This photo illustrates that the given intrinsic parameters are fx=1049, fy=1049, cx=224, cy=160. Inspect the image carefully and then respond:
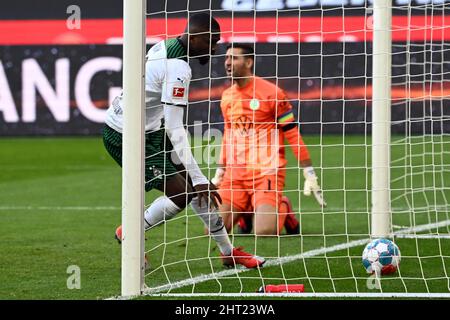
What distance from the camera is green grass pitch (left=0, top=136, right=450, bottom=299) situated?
666cm

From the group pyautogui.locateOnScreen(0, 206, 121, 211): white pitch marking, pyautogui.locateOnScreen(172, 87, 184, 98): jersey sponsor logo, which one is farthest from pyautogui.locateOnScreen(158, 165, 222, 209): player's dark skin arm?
pyautogui.locateOnScreen(0, 206, 121, 211): white pitch marking

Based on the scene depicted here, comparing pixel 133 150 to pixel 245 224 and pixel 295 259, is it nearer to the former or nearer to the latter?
pixel 295 259

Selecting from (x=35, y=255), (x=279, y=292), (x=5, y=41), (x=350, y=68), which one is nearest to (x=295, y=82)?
(x=350, y=68)

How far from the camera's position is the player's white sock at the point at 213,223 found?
7.27 m

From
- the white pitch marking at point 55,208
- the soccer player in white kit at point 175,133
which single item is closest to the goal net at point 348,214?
the soccer player in white kit at point 175,133

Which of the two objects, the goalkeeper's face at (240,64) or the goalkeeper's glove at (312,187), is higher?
the goalkeeper's face at (240,64)

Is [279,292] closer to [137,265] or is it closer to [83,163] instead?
[137,265]

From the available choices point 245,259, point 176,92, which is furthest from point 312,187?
point 176,92

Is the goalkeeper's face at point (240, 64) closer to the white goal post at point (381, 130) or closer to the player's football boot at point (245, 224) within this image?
the white goal post at point (381, 130)

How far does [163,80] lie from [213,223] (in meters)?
1.09

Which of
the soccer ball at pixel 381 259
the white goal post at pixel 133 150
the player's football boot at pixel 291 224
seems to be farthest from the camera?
the player's football boot at pixel 291 224

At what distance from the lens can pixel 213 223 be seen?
24.0 ft

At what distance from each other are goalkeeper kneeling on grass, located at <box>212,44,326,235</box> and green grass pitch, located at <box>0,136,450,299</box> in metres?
0.26
